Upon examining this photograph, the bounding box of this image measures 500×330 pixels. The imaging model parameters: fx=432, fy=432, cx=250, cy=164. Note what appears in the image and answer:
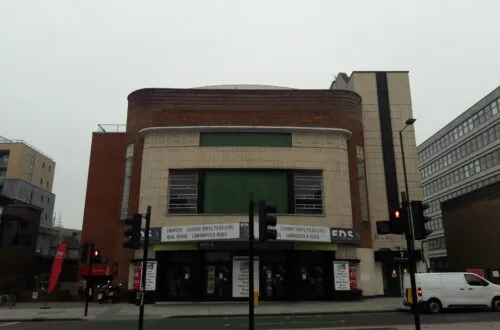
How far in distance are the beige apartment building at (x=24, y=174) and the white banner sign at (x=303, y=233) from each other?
2721 inches

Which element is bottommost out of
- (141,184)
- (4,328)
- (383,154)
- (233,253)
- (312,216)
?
(4,328)

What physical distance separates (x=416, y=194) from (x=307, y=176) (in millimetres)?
11051

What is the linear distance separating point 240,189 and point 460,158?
60.0 m

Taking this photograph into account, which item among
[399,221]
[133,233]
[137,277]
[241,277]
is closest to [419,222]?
[399,221]

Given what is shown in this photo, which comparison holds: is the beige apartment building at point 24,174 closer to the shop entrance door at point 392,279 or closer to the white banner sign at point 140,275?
the white banner sign at point 140,275

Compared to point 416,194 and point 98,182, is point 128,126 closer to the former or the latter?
point 98,182

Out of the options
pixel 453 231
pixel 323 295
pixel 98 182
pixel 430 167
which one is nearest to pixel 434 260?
pixel 430 167

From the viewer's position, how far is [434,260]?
287 feet

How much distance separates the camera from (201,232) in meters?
27.6

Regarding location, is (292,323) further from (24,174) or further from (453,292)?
(24,174)

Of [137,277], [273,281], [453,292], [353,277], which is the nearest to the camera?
[453,292]

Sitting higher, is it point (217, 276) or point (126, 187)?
point (126, 187)

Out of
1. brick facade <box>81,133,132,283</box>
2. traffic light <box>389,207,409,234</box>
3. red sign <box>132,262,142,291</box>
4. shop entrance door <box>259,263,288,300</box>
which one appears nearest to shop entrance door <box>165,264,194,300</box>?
red sign <box>132,262,142,291</box>

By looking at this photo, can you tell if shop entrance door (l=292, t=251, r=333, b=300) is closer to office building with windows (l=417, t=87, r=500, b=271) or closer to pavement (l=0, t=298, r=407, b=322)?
pavement (l=0, t=298, r=407, b=322)
